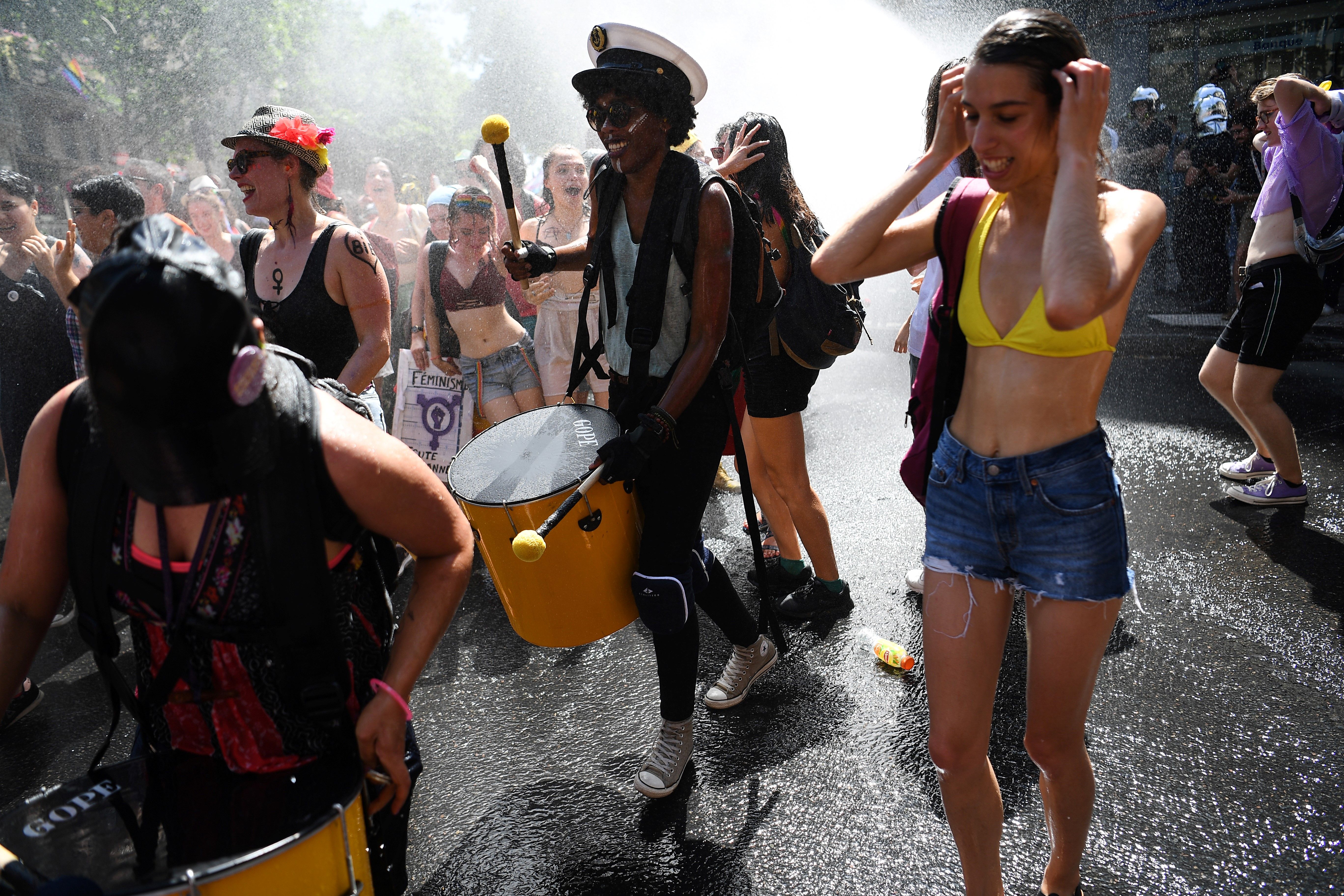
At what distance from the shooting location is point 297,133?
308 cm

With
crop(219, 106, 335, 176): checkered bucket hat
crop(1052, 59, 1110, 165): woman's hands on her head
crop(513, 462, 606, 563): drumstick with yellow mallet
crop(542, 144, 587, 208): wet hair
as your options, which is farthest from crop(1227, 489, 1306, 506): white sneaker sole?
crop(219, 106, 335, 176): checkered bucket hat

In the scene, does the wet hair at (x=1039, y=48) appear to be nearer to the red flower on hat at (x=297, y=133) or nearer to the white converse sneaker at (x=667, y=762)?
the white converse sneaker at (x=667, y=762)

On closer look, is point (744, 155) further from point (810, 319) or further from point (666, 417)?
point (666, 417)

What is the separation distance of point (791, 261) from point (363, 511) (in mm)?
2626

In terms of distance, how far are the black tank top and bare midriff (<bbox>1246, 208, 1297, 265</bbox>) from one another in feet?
14.5

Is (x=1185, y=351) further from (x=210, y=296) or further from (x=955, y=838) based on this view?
(x=210, y=296)

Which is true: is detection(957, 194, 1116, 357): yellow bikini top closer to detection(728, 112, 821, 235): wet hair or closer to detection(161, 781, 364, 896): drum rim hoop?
detection(161, 781, 364, 896): drum rim hoop

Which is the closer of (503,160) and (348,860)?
(348,860)

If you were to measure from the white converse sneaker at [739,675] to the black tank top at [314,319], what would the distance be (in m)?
1.73

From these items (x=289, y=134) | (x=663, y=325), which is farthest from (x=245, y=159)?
(x=663, y=325)

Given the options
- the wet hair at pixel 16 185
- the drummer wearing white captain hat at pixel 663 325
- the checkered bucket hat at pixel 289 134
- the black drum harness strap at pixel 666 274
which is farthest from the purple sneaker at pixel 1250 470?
the wet hair at pixel 16 185

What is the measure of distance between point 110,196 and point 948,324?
4.06 metres

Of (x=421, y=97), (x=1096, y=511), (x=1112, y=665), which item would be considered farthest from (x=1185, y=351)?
(x=421, y=97)

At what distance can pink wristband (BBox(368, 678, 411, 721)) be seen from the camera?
1501mm
